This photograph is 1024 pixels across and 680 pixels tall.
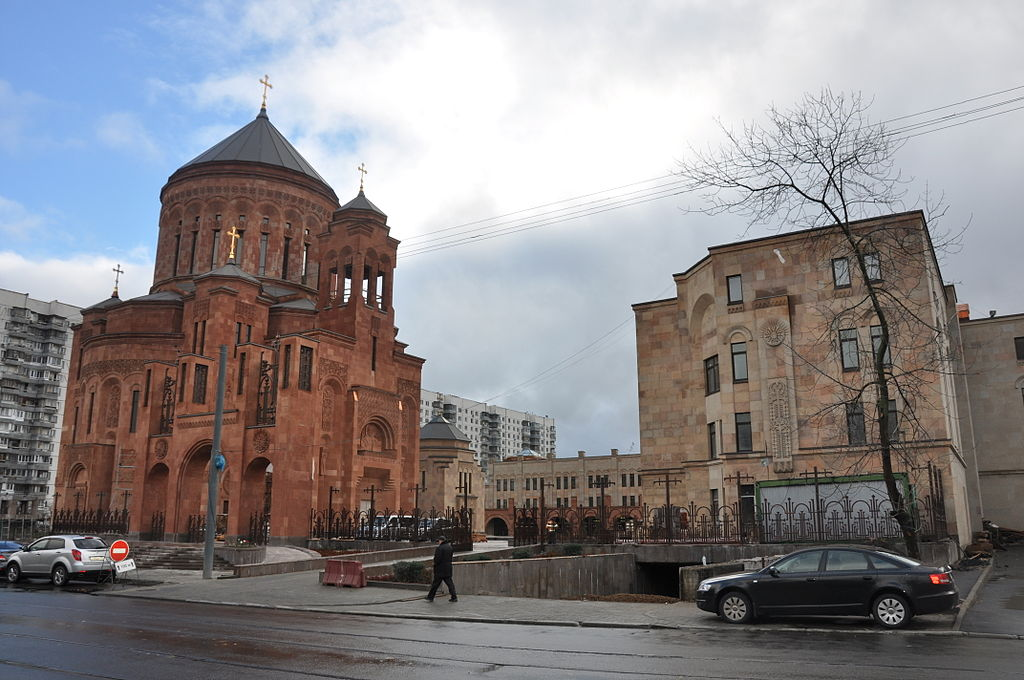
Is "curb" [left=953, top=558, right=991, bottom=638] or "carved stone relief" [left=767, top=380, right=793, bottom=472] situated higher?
"carved stone relief" [left=767, top=380, right=793, bottom=472]

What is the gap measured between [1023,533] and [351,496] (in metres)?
31.7

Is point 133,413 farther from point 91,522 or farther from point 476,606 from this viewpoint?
point 476,606

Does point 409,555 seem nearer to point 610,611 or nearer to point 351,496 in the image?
point 351,496

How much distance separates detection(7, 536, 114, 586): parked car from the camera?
69.7 ft

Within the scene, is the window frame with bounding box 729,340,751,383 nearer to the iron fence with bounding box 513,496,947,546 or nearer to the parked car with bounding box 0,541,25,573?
the iron fence with bounding box 513,496,947,546

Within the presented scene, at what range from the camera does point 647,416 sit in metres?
38.3

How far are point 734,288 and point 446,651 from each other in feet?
82.7

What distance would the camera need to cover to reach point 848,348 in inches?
1182

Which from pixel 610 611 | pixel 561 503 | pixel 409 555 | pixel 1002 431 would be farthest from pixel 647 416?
pixel 561 503

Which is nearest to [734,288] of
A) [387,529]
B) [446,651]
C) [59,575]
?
[387,529]

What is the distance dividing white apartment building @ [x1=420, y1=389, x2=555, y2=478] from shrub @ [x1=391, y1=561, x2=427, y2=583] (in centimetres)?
11954

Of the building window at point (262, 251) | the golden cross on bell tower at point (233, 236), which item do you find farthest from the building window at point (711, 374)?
the building window at point (262, 251)

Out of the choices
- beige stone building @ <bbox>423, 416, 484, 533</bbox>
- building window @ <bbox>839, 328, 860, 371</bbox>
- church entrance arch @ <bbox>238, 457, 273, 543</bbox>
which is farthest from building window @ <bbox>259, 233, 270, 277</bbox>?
building window @ <bbox>839, 328, 860, 371</bbox>

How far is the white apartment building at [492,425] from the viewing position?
483 feet
